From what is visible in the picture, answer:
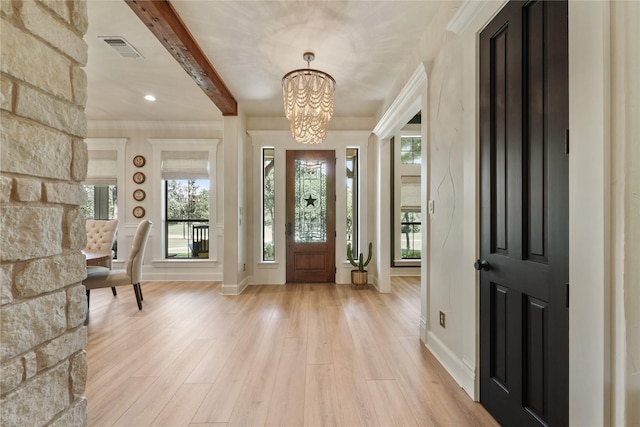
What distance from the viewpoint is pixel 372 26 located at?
8.28ft

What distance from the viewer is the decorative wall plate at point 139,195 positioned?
5.15m

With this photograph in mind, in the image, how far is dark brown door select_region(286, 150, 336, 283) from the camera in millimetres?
4910

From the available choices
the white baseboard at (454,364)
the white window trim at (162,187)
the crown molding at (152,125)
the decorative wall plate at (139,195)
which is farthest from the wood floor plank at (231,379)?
the crown molding at (152,125)

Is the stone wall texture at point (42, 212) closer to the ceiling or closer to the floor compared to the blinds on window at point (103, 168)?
closer to the floor

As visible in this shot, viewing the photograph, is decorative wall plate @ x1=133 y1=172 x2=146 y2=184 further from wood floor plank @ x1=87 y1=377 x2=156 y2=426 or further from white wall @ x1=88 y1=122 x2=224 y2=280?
wood floor plank @ x1=87 y1=377 x2=156 y2=426

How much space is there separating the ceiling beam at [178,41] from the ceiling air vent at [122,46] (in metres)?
0.49

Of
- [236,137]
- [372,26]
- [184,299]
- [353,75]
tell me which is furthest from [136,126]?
[372,26]

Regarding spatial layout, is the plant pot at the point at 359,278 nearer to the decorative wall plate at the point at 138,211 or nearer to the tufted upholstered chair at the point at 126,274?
the tufted upholstered chair at the point at 126,274

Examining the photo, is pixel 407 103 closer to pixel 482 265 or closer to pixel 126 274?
pixel 482 265

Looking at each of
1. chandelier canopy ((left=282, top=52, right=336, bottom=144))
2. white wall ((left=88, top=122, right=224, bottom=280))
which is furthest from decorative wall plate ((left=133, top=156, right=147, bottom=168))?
chandelier canopy ((left=282, top=52, right=336, bottom=144))

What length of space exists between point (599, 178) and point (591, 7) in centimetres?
59

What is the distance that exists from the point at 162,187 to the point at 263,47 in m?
3.43

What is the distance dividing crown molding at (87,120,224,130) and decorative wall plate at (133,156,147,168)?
0.53 m

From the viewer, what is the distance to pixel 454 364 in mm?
2062
